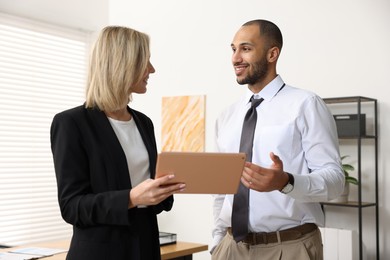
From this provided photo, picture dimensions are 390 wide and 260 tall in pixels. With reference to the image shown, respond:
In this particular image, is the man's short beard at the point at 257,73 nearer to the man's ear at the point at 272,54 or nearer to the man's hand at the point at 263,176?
the man's ear at the point at 272,54

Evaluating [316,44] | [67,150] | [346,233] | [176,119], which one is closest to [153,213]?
[67,150]

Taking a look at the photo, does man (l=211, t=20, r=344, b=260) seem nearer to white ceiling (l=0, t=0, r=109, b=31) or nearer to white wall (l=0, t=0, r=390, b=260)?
white wall (l=0, t=0, r=390, b=260)

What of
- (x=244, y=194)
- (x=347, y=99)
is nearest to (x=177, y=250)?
(x=244, y=194)

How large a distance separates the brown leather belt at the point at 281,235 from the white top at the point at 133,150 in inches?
20.6

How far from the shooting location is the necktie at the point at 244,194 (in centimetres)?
219

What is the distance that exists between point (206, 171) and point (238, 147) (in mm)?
636

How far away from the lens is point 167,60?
5648mm

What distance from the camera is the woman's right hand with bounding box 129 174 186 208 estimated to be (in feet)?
5.58

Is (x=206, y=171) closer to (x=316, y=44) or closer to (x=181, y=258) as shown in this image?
(x=181, y=258)

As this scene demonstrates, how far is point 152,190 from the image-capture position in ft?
5.59

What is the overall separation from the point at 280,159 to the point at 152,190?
556mm

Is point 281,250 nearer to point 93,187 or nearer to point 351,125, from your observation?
point 93,187

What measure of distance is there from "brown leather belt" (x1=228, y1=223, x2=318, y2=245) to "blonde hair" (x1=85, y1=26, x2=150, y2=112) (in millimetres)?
757

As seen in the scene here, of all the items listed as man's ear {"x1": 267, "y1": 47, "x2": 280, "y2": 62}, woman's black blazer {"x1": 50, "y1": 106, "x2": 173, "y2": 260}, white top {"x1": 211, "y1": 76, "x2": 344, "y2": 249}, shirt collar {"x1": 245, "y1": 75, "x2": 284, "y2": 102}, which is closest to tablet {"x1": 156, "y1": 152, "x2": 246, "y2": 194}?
woman's black blazer {"x1": 50, "y1": 106, "x2": 173, "y2": 260}
